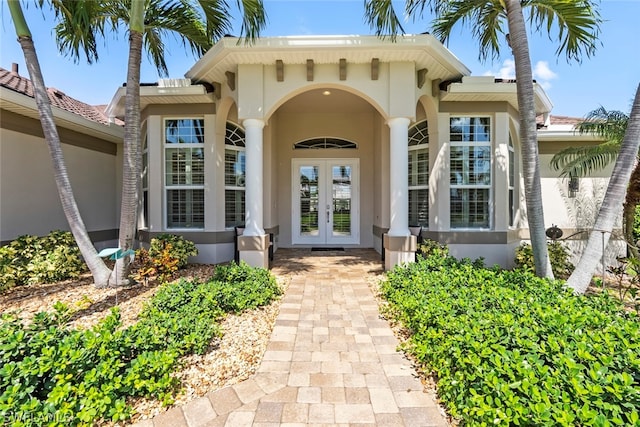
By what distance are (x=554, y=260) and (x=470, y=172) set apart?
2.62 metres

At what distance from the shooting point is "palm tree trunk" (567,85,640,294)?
162 inches

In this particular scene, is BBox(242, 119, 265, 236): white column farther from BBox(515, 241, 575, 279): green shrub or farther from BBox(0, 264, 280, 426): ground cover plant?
BBox(515, 241, 575, 279): green shrub

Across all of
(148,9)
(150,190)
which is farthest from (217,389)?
(148,9)

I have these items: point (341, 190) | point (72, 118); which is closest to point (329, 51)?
point (341, 190)

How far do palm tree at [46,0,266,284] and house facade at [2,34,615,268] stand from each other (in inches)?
21.9

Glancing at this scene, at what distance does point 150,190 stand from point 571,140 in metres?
11.5

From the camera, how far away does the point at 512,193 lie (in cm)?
788

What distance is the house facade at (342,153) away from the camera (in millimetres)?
6207

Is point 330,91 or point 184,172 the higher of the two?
point 330,91

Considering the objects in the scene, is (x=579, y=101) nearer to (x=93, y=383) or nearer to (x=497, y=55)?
(x=497, y=55)

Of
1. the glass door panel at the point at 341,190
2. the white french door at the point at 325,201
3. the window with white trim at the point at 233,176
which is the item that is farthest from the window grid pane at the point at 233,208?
the glass door panel at the point at 341,190

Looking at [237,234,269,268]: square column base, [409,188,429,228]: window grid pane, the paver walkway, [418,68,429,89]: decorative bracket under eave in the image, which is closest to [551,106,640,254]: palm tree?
[409,188,429,228]: window grid pane

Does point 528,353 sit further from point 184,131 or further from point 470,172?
point 184,131

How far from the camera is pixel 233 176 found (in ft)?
26.2
